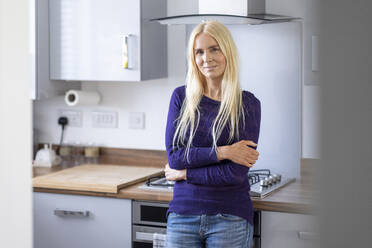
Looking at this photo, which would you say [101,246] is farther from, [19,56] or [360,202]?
[360,202]

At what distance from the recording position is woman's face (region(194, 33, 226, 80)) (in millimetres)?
2098

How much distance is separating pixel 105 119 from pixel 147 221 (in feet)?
3.16

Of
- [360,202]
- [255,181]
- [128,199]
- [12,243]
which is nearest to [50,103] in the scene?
[128,199]

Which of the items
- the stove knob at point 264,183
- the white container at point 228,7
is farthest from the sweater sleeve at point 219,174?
the white container at point 228,7

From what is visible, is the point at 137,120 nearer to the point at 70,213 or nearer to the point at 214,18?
the point at 70,213

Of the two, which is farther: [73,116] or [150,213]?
[73,116]

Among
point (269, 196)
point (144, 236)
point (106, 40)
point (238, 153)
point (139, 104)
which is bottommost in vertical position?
point (144, 236)

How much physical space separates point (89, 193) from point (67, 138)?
0.86 metres

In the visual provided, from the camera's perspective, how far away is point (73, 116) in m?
3.25

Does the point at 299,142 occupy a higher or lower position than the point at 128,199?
higher

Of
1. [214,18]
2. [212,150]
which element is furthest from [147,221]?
[214,18]

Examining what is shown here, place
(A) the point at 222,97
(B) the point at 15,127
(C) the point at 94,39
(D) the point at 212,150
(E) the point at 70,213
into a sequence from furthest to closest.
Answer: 1. (C) the point at 94,39
2. (E) the point at 70,213
3. (A) the point at 222,97
4. (D) the point at 212,150
5. (B) the point at 15,127

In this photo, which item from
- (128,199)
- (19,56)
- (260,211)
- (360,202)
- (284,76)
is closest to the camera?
(360,202)

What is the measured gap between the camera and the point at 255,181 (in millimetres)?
2518
